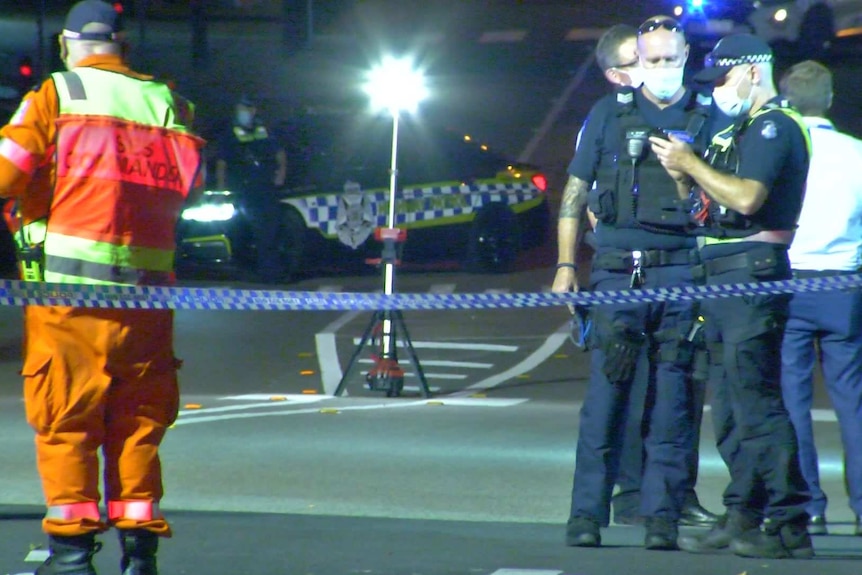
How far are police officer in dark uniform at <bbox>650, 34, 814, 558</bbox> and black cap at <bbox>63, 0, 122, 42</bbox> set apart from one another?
189 centimetres

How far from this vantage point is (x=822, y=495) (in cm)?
633

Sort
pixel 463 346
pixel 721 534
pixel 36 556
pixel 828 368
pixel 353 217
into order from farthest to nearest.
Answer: pixel 353 217 < pixel 463 346 < pixel 828 368 < pixel 721 534 < pixel 36 556

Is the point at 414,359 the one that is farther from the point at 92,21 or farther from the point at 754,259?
the point at 92,21

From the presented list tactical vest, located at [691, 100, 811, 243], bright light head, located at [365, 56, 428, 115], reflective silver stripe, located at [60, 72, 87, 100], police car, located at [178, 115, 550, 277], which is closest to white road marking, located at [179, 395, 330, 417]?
bright light head, located at [365, 56, 428, 115]

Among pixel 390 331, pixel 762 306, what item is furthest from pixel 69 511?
pixel 390 331

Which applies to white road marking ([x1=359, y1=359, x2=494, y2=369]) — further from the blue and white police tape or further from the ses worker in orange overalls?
the ses worker in orange overalls

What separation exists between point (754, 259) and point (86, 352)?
7.63ft

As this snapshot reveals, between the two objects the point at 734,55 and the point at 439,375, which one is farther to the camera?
the point at 439,375

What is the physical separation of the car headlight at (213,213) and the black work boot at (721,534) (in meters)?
9.76

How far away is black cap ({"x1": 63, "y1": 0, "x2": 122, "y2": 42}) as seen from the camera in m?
4.93

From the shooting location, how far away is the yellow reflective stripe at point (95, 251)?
190 inches

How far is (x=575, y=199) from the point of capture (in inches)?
240

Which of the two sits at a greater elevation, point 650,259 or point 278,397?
point 650,259

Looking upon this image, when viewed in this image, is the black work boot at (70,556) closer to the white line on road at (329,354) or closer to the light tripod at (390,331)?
the light tripod at (390,331)
